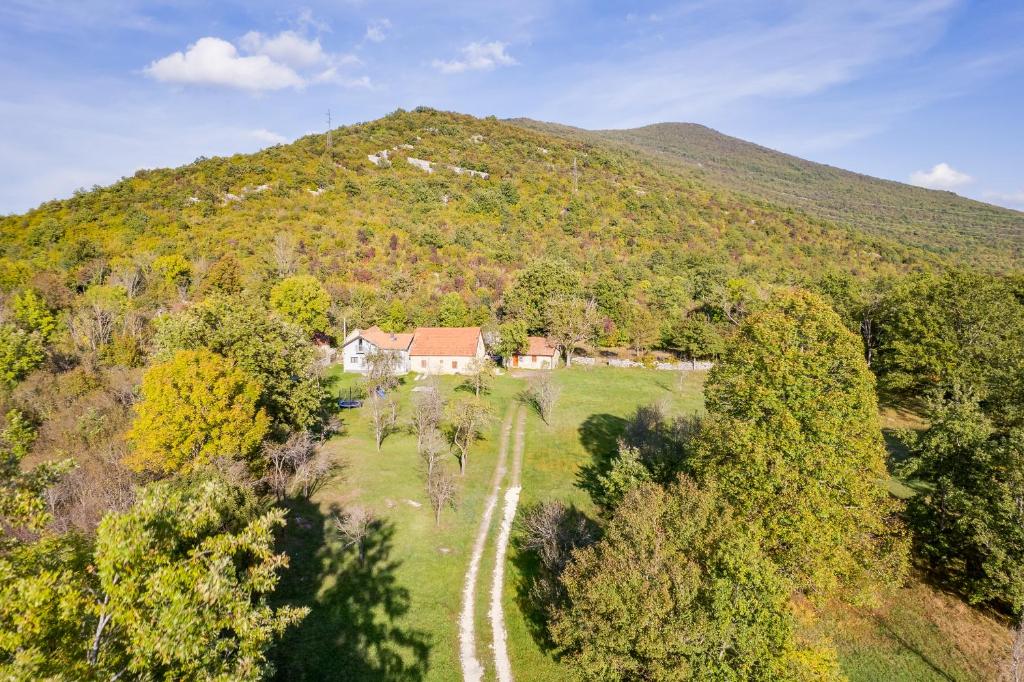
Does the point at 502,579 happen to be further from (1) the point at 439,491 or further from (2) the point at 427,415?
(2) the point at 427,415

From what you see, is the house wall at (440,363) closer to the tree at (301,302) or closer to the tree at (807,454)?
the tree at (301,302)

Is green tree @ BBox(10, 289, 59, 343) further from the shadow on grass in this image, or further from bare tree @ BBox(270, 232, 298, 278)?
the shadow on grass

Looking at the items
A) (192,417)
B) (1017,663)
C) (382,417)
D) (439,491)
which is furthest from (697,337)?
(192,417)

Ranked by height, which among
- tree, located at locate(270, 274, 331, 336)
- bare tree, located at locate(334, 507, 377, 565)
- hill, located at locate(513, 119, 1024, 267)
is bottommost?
bare tree, located at locate(334, 507, 377, 565)

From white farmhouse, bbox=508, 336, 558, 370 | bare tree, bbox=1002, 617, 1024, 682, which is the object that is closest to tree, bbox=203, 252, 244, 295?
white farmhouse, bbox=508, 336, 558, 370

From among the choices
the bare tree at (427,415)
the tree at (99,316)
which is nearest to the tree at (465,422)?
the bare tree at (427,415)

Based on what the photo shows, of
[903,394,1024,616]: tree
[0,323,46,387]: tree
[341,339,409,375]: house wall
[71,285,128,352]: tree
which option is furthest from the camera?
[341,339,409,375]: house wall
